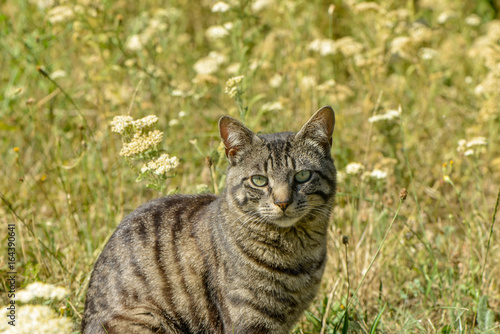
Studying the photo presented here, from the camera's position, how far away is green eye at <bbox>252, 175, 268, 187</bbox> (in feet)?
8.49

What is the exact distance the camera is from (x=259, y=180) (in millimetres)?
2602

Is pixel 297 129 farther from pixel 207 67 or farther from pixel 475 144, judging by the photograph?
pixel 475 144

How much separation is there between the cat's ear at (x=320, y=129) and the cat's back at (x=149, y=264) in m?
0.60

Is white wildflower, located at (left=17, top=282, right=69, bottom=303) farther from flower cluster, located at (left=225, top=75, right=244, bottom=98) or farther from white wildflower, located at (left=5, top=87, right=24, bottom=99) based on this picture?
white wildflower, located at (left=5, top=87, right=24, bottom=99)

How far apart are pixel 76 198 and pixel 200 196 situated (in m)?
1.51

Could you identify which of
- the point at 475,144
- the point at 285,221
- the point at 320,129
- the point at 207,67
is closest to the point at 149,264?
the point at 285,221

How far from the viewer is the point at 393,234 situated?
11.7ft

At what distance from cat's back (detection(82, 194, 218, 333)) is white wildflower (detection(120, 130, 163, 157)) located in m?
0.32

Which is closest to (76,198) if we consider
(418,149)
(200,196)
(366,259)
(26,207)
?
(26,207)

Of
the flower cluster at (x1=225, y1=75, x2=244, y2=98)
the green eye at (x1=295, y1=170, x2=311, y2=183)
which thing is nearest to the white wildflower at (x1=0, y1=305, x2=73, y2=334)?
the green eye at (x1=295, y1=170, x2=311, y2=183)

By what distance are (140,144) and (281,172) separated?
0.76m

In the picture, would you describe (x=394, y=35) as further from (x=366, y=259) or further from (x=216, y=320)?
(x=216, y=320)

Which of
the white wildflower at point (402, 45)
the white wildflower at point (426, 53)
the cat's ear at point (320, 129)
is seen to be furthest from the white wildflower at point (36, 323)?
the white wildflower at point (426, 53)

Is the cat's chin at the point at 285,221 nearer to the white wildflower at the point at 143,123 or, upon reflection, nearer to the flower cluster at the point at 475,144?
the white wildflower at the point at 143,123
